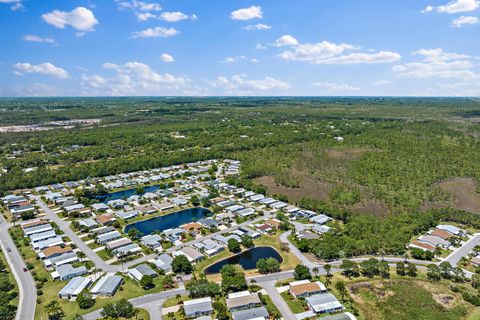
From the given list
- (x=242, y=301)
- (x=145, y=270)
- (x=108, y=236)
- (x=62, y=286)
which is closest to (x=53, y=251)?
Result: (x=108, y=236)

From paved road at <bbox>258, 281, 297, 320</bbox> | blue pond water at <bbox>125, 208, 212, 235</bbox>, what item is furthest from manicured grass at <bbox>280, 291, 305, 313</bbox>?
blue pond water at <bbox>125, 208, 212, 235</bbox>

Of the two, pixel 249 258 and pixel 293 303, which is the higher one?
pixel 293 303

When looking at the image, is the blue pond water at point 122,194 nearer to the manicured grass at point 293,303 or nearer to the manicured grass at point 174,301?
the manicured grass at point 174,301

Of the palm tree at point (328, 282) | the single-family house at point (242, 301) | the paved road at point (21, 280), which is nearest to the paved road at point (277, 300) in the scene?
the single-family house at point (242, 301)

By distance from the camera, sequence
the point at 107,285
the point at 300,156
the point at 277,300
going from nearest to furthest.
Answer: the point at 277,300 < the point at 107,285 < the point at 300,156

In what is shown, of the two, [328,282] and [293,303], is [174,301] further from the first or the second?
[328,282]

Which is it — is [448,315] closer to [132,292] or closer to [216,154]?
[132,292]

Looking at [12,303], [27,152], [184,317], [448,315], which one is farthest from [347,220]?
[27,152]

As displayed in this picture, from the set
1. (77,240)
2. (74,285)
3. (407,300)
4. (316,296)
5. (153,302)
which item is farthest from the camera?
(77,240)
